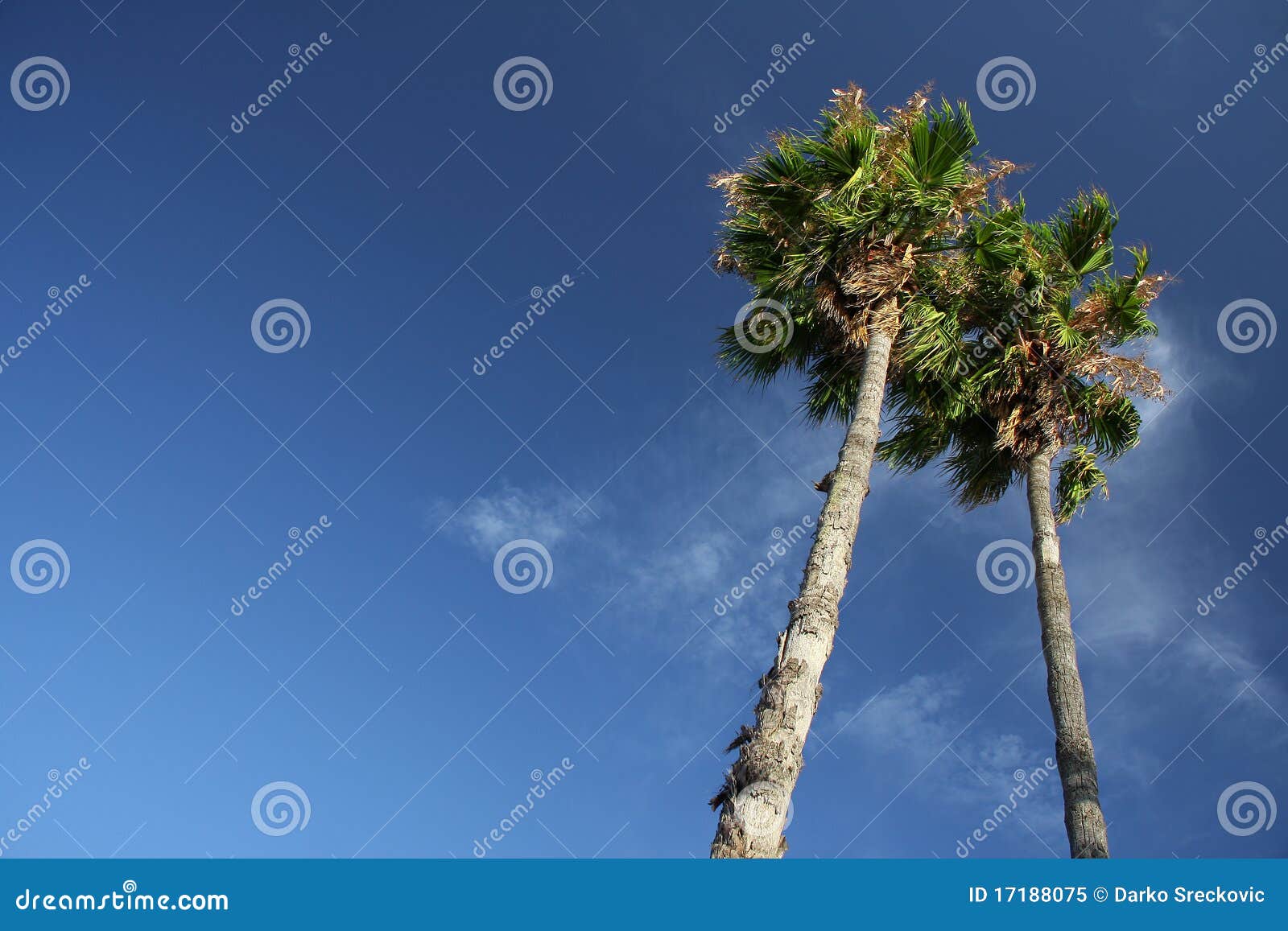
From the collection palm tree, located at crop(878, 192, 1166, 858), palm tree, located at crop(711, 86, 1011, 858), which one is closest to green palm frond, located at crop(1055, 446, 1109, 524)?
palm tree, located at crop(878, 192, 1166, 858)

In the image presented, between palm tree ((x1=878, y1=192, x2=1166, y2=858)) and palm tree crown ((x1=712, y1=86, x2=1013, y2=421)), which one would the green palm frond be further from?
palm tree crown ((x1=712, y1=86, x2=1013, y2=421))

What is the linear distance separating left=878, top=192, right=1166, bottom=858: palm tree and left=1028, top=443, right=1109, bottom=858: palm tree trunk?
0.11ft

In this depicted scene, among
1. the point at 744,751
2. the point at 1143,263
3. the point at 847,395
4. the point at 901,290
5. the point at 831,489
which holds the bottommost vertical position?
the point at 744,751

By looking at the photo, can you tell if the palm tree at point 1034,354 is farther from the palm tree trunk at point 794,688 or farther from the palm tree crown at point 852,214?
the palm tree trunk at point 794,688

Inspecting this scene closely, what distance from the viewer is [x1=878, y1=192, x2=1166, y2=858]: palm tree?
10344 millimetres

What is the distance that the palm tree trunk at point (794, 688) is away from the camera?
546cm

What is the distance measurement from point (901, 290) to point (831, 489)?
11.1ft

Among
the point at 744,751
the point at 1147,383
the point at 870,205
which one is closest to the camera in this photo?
the point at 744,751

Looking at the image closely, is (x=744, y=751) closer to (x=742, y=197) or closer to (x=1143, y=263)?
(x=742, y=197)

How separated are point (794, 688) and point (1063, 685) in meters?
4.33

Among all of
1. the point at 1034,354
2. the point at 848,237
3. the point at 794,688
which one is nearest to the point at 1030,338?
the point at 1034,354

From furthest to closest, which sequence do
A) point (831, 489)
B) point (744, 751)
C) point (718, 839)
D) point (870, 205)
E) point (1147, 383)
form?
point (1147, 383) < point (870, 205) < point (831, 489) < point (744, 751) < point (718, 839)

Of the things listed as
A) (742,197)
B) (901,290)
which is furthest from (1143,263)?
(742,197)

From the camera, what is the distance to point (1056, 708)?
8.66 meters
